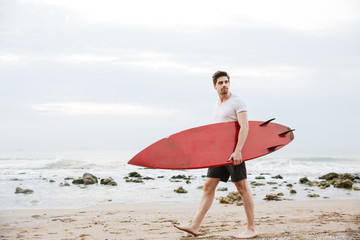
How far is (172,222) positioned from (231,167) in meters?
1.73

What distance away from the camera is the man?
12.4 ft

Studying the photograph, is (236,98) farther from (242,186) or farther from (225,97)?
(242,186)

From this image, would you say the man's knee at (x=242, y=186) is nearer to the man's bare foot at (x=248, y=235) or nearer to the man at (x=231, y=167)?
the man at (x=231, y=167)

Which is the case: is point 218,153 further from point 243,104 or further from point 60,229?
point 60,229

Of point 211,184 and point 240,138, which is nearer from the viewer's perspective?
point 240,138

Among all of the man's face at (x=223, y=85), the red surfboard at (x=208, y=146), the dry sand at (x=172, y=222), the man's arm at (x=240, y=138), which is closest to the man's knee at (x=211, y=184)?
the red surfboard at (x=208, y=146)

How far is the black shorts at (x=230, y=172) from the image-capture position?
12.4 ft

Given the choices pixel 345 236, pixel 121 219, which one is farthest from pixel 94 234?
pixel 345 236

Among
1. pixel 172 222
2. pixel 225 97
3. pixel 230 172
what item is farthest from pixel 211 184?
pixel 172 222

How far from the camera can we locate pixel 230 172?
386 centimetres

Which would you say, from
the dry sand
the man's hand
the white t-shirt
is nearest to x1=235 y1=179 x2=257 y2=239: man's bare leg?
the dry sand

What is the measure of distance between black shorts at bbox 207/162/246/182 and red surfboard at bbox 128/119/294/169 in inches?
4.1

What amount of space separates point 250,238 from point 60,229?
99.4 inches

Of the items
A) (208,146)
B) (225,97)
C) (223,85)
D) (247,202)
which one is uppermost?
(223,85)
